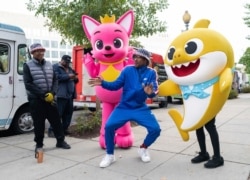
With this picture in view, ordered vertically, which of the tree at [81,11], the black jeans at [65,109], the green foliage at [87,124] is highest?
the tree at [81,11]

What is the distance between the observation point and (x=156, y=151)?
520 cm

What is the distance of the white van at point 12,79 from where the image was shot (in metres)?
6.61

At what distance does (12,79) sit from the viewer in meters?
6.73

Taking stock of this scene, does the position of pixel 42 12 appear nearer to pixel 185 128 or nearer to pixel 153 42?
pixel 185 128

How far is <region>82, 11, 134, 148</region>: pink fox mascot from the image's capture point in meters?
4.91

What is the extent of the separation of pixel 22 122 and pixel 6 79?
1.15m

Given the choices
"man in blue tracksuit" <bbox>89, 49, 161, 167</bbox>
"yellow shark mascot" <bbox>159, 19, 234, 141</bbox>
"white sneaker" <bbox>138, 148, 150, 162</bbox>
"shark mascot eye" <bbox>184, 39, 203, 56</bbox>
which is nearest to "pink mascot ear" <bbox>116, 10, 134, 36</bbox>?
"man in blue tracksuit" <bbox>89, 49, 161, 167</bbox>

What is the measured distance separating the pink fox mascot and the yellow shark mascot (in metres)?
1.14

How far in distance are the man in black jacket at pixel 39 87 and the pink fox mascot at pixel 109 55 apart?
2.48 feet

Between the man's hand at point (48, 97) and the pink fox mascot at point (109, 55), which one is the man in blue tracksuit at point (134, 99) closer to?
the pink fox mascot at point (109, 55)

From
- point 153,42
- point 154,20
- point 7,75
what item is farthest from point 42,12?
point 153,42

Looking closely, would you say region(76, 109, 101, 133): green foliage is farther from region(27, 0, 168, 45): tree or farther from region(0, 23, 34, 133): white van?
region(27, 0, 168, 45): tree

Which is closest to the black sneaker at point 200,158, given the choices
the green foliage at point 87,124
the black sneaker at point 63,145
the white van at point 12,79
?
the black sneaker at point 63,145

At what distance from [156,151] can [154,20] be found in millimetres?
5777
